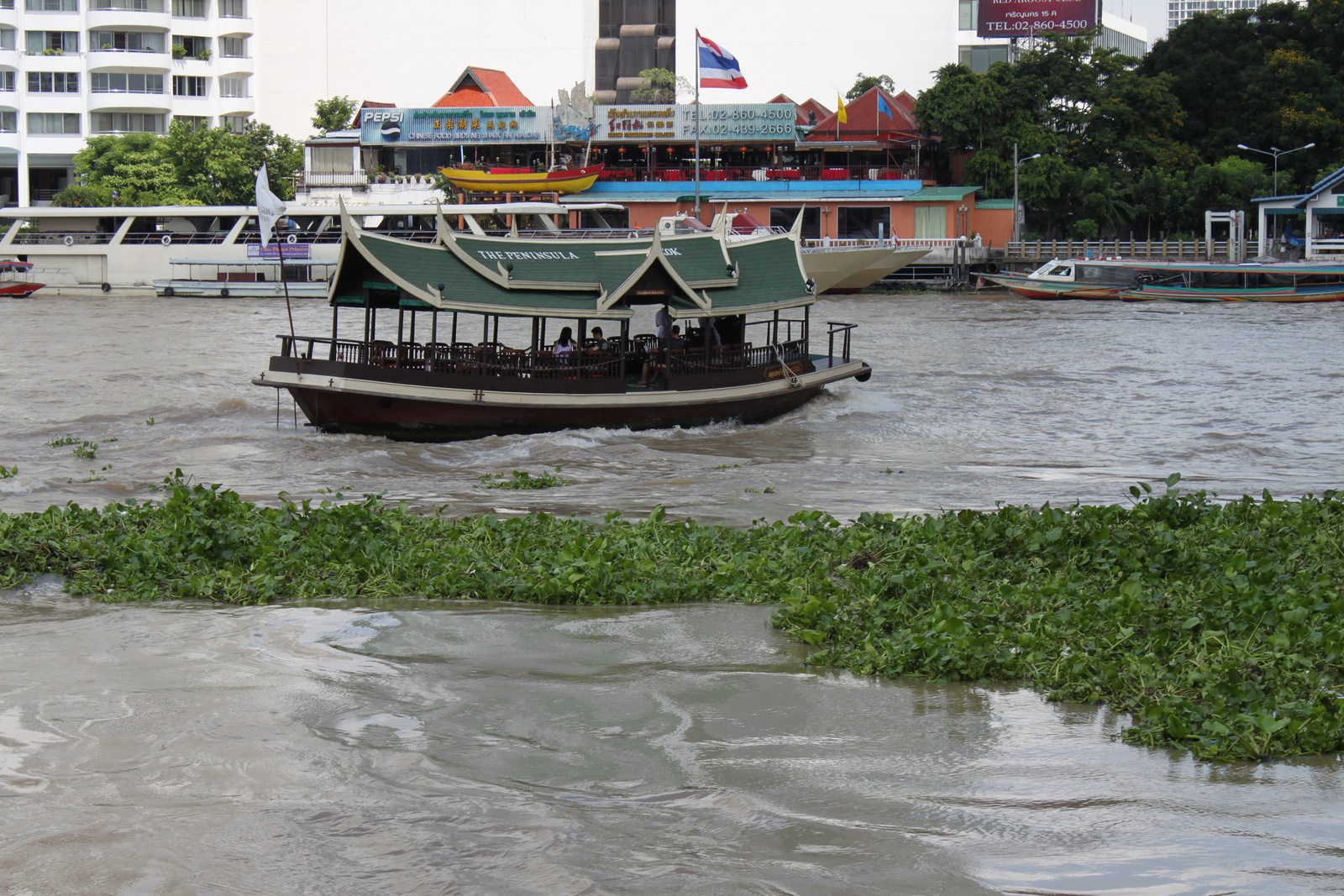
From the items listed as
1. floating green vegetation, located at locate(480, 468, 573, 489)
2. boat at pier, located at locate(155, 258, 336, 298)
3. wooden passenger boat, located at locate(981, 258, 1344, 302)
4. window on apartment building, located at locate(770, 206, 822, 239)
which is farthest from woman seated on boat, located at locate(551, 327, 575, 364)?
window on apartment building, located at locate(770, 206, 822, 239)

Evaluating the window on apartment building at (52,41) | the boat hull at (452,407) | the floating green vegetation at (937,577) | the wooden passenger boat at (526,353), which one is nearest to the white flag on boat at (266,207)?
the wooden passenger boat at (526,353)

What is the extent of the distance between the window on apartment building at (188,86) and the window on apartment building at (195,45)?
101cm

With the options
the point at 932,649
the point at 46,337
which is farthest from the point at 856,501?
the point at 46,337

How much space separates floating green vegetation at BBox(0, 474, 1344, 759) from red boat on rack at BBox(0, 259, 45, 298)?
3982cm

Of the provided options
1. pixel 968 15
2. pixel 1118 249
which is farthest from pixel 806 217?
pixel 968 15

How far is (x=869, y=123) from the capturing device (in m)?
53.8

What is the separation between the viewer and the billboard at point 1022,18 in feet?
192

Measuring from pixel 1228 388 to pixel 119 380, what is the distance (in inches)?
746

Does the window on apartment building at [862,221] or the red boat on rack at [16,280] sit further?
the window on apartment building at [862,221]

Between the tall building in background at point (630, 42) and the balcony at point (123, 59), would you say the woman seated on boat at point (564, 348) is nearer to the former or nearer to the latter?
the tall building in background at point (630, 42)

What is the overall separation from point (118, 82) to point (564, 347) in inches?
1913

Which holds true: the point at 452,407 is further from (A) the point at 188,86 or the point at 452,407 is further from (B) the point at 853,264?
(A) the point at 188,86

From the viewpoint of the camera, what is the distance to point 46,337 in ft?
104

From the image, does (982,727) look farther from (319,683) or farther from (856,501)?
(856,501)
